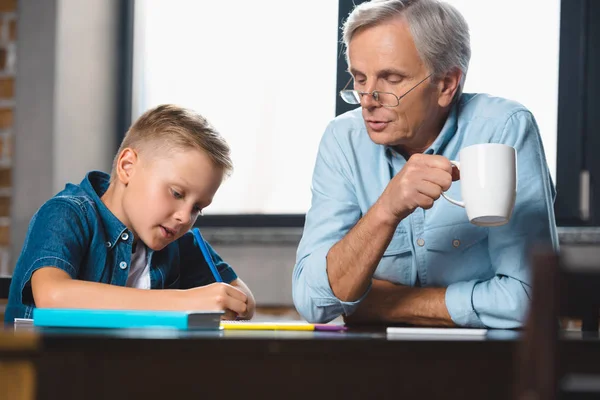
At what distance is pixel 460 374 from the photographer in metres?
0.63

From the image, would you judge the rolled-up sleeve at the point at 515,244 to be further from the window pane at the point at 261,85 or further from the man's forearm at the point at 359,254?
the window pane at the point at 261,85

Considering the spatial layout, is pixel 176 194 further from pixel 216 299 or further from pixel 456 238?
pixel 456 238

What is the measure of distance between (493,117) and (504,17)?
1036 mm

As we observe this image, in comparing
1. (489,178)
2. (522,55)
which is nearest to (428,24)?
(489,178)

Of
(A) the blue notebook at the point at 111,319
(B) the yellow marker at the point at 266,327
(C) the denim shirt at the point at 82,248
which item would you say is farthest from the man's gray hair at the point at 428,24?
(A) the blue notebook at the point at 111,319

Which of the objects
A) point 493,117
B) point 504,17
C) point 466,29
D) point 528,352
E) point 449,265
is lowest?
point 449,265

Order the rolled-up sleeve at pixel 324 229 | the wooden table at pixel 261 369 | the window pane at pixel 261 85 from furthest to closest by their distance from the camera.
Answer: the window pane at pixel 261 85
the rolled-up sleeve at pixel 324 229
the wooden table at pixel 261 369

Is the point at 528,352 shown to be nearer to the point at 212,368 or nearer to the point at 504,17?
the point at 212,368

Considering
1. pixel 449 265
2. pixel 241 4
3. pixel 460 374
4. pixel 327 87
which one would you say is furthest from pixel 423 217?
pixel 241 4

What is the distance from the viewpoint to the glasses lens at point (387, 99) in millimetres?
1478

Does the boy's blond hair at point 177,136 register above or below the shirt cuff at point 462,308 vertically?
above

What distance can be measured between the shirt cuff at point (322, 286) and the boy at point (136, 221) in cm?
13

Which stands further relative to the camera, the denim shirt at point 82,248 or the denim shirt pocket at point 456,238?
the denim shirt pocket at point 456,238

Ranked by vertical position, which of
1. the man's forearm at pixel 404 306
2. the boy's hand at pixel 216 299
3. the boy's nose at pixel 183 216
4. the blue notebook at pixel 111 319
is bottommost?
the man's forearm at pixel 404 306
